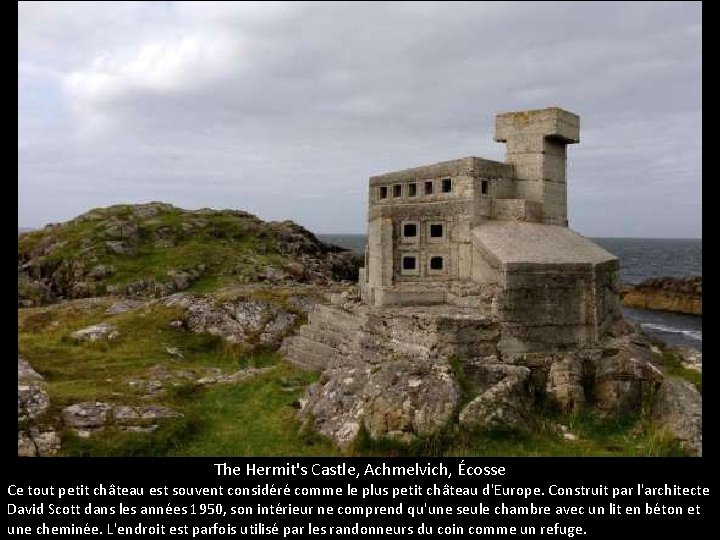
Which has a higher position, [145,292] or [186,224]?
[186,224]

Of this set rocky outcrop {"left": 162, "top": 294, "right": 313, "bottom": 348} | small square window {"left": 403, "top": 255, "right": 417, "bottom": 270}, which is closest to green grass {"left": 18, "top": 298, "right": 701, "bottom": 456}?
rocky outcrop {"left": 162, "top": 294, "right": 313, "bottom": 348}

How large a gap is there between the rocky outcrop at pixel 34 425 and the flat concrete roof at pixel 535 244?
1720 centimetres

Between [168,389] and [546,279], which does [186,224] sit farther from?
[546,279]

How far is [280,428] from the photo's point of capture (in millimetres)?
20938

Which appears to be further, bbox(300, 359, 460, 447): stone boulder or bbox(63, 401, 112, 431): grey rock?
bbox(63, 401, 112, 431): grey rock

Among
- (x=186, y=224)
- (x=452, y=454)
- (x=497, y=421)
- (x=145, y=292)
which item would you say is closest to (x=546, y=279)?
(x=497, y=421)

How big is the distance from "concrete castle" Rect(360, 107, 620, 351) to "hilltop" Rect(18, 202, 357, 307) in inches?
962

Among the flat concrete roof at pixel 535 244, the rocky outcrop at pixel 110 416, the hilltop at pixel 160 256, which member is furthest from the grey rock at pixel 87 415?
the hilltop at pixel 160 256

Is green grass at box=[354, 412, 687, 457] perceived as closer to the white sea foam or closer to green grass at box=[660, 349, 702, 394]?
green grass at box=[660, 349, 702, 394]

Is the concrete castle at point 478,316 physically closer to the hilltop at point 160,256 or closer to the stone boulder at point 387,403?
the stone boulder at point 387,403

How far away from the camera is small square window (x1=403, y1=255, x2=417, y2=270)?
1120 inches

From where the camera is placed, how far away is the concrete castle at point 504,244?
78.3 feet
